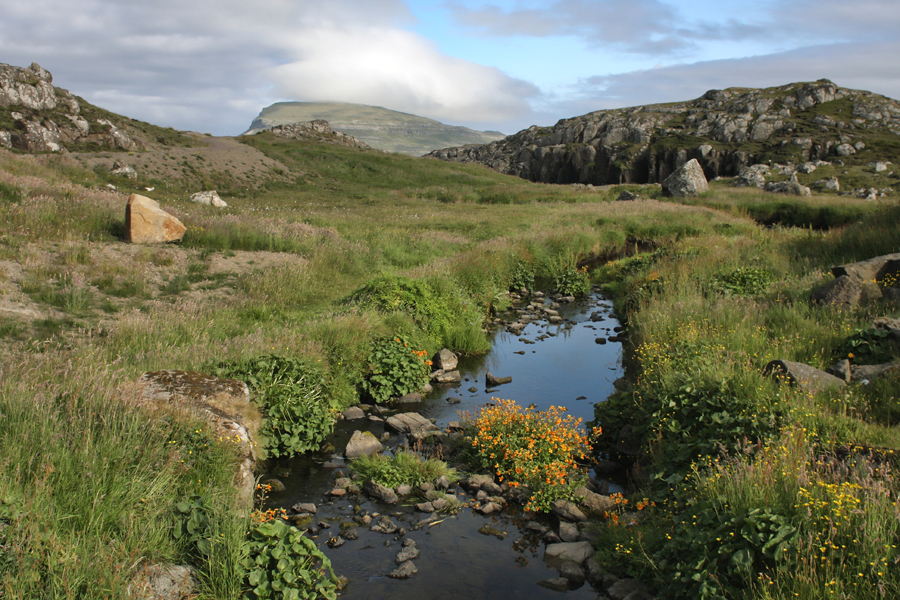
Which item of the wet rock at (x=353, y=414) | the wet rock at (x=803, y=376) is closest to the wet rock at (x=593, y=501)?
the wet rock at (x=803, y=376)

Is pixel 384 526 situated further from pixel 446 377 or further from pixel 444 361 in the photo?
pixel 444 361

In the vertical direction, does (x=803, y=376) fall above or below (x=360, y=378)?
above

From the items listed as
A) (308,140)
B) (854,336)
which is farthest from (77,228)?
(308,140)

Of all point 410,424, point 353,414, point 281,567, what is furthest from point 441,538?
point 353,414

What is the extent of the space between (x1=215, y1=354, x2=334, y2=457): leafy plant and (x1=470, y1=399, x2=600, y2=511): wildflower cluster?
265 cm

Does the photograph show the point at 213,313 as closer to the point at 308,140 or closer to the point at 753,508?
the point at 753,508

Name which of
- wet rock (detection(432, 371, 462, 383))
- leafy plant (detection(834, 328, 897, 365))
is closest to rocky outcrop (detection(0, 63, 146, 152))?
wet rock (detection(432, 371, 462, 383))

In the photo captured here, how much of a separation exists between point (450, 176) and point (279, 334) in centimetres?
6075

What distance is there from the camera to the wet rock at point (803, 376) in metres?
7.24

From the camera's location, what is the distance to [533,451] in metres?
8.05

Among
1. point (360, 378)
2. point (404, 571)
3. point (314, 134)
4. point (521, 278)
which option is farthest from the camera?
point (314, 134)

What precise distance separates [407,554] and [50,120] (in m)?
64.1

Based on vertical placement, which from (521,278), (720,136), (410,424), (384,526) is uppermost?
(720,136)

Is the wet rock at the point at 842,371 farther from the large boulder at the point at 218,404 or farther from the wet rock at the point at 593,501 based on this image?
the large boulder at the point at 218,404
